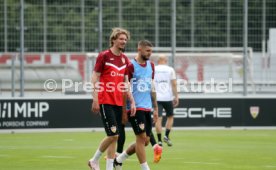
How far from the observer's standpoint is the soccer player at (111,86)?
13203 millimetres

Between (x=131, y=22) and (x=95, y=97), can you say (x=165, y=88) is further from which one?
(x=95, y=97)

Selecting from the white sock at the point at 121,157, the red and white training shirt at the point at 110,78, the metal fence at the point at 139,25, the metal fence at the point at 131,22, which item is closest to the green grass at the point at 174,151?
the white sock at the point at 121,157

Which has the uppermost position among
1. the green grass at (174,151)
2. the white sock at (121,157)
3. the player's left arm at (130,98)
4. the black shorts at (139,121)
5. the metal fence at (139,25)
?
the metal fence at (139,25)

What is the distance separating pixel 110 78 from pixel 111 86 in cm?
18

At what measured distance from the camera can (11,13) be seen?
25.3 metres

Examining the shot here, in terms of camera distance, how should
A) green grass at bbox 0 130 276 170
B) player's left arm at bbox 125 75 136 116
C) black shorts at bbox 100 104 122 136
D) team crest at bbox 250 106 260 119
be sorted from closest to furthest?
black shorts at bbox 100 104 122 136, player's left arm at bbox 125 75 136 116, green grass at bbox 0 130 276 170, team crest at bbox 250 106 260 119

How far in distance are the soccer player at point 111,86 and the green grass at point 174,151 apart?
1.72 m

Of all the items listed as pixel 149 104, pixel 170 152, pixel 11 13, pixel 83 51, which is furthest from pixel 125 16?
pixel 149 104

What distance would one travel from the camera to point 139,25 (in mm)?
26359

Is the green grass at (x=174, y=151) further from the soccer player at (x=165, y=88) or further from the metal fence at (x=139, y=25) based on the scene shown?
the metal fence at (x=139, y=25)

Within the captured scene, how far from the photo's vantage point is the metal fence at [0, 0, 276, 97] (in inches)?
999

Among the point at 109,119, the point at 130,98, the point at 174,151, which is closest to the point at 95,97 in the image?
the point at 109,119

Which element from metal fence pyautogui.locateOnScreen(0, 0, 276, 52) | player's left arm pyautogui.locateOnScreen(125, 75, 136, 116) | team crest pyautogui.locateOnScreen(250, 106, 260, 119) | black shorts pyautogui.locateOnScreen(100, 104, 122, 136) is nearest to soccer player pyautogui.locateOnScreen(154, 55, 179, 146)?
metal fence pyautogui.locateOnScreen(0, 0, 276, 52)

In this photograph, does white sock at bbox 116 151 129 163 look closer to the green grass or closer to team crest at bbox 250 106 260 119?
the green grass
